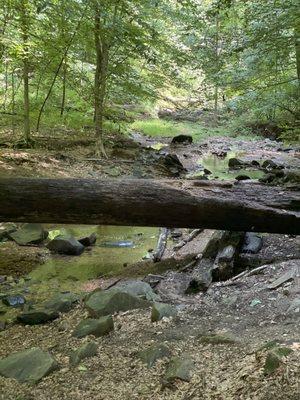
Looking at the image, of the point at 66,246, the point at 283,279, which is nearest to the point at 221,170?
the point at 66,246

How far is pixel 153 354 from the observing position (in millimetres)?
3180

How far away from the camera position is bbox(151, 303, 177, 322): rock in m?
3.89

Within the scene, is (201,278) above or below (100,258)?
above

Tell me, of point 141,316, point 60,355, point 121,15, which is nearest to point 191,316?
point 141,316

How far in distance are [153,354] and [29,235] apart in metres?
4.68

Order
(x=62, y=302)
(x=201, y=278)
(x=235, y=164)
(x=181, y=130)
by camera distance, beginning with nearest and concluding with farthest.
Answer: (x=62, y=302), (x=201, y=278), (x=235, y=164), (x=181, y=130)

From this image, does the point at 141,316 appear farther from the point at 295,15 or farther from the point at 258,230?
the point at 295,15

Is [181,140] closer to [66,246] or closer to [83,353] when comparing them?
[66,246]

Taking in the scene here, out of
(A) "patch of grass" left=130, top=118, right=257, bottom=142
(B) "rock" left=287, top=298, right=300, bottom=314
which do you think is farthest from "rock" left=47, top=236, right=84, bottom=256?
(A) "patch of grass" left=130, top=118, right=257, bottom=142

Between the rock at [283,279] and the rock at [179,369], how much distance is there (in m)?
1.63

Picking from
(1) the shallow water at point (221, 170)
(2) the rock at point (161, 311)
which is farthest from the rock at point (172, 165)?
(2) the rock at point (161, 311)

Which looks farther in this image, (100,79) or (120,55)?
(120,55)

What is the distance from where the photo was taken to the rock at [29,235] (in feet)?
23.5

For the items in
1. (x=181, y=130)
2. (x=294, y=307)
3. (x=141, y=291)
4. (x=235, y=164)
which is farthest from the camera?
(x=181, y=130)
